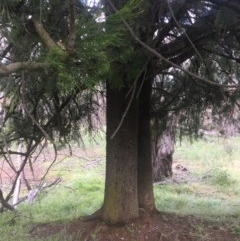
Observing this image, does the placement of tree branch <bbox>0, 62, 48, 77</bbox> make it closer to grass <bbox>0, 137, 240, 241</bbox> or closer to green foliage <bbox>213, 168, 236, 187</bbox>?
grass <bbox>0, 137, 240, 241</bbox>

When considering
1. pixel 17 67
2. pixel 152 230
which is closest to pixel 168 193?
pixel 152 230

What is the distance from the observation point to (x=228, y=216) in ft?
15.6

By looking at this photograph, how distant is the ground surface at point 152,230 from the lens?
11.9ft

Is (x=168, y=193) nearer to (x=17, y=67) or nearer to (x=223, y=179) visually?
(x=223, y=179)

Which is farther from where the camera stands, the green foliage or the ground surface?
the green foliage

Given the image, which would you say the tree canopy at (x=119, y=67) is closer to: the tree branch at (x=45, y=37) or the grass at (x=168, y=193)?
the tree branch at (x=45, y=37)

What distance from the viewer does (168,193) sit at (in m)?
7.97

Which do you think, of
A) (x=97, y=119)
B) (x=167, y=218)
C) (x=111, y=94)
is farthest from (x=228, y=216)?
(x=111, y=94)

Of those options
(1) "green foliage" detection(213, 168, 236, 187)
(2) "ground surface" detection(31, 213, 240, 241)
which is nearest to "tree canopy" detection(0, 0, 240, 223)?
(2) "ground surface" detection(31, 213, 240, 241)

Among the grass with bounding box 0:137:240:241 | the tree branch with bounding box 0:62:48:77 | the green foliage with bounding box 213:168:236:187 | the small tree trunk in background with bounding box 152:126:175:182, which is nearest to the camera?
the tree branch with bounding box 0:62:48:77

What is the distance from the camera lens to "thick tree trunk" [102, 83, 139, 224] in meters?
3.66

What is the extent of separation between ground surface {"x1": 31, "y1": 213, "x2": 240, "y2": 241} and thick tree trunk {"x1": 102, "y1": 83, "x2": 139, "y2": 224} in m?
0.11

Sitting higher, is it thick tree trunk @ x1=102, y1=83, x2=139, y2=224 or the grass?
thick tree trunk @ x1=102, y1=83, x2=139, y2=224

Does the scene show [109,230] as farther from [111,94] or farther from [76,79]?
[76,79]
